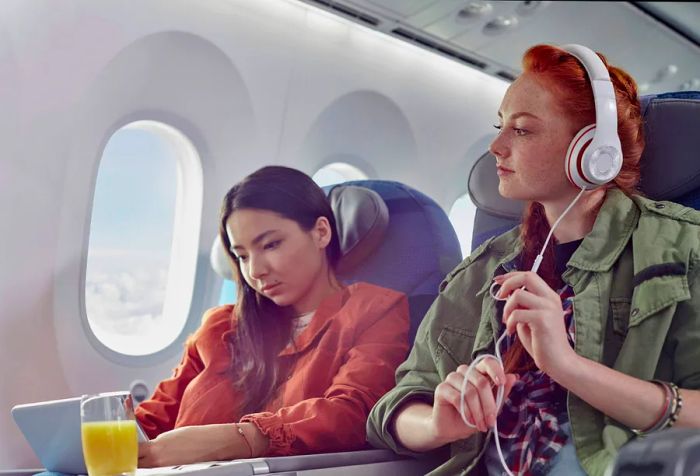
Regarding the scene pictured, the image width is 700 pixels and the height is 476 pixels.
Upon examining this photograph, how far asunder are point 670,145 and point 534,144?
0.28m

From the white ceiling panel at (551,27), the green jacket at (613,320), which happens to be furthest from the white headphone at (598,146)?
the white ceiling panel at (551,27)

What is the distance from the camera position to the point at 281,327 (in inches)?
79.6

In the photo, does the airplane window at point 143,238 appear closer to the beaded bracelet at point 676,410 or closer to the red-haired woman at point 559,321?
the red-haired woman at point 559,321

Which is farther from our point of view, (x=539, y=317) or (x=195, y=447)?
(x=195, y=447)

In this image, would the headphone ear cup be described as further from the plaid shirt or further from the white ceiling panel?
the white ceiling panel

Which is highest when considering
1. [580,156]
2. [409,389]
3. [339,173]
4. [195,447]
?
[339,173]

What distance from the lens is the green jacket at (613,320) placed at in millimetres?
1228

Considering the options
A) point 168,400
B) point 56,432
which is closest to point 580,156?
point 56,432

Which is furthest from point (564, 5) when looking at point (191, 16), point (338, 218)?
point (338, 218)

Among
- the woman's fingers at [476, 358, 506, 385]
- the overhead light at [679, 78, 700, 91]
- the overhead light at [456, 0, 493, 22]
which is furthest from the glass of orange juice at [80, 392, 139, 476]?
the overhead light at [679, 78, 700, 91]

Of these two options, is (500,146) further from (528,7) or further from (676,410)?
(528,7)

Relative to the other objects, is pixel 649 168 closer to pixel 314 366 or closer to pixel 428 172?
pixel 314 366

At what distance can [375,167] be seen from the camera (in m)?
4.18

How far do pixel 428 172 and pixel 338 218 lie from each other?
2356 millimetres
